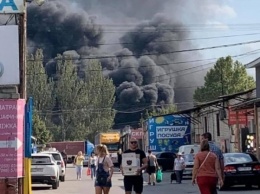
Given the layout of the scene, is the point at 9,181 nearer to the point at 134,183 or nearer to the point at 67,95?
the point at 134,183

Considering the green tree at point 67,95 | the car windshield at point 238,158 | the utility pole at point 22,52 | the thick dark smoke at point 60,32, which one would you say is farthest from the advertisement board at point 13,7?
the thick dark smoke at point 60,32

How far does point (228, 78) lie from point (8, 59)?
77.8 meters

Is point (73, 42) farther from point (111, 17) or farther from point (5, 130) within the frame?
point (5, 130)

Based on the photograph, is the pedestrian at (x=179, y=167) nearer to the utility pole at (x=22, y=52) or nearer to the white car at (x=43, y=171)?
the white car at (x=43, y=171)

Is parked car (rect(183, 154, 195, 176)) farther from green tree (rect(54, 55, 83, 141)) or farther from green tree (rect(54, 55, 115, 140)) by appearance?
green tree (rect(54, 55, 115, 140))

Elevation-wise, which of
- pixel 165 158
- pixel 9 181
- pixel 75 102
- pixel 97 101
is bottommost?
pixel 9 181

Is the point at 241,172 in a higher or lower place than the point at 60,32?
lower

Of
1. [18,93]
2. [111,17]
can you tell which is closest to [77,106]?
[111,17]

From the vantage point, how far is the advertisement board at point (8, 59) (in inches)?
713

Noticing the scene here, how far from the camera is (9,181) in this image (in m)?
18.3

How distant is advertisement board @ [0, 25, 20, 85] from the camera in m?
18.1

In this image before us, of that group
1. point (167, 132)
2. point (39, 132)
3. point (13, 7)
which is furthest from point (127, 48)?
point (13, 7)

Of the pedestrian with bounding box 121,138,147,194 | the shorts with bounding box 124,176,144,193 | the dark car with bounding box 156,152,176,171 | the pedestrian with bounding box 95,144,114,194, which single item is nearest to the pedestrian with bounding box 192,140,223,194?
the pedestrian with bounding box 121,138,147,194

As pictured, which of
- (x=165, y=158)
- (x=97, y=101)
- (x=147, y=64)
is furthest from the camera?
(x=147, y=64)
